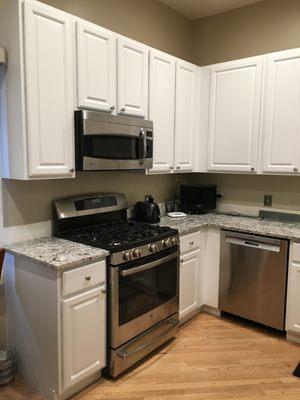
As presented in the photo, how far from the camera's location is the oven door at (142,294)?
2254mm

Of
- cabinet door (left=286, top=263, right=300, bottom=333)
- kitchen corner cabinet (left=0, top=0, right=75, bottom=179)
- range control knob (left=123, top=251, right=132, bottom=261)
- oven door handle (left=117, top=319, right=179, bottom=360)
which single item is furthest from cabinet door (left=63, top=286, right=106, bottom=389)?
cabinet door (left=286, top=263, right=300, bottom=333)

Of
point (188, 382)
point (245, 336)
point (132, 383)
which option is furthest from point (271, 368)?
point (132, 383)

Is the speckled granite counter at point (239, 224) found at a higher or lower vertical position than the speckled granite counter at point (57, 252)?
higher

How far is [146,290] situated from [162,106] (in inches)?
63.0

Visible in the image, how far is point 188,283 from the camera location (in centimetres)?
304

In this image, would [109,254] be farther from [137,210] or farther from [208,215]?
[208,215]

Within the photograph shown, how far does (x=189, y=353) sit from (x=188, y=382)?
1.15 feet

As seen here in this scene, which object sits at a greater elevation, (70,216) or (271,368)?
(70,216)

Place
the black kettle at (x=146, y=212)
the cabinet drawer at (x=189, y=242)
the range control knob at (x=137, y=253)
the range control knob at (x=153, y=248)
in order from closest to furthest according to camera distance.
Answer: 1. the range control knob at (x=137, y=253)
2. the range control knob at (x=153, y=248)
3. the cabinet drawer at (x=189, y=242)
4. the black kettle at (x=146, y=212)

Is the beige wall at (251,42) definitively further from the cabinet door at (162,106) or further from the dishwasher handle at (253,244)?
the cabinet door at (162,106)

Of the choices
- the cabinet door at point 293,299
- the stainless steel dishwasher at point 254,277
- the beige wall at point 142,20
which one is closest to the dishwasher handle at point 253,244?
the stainless steel dishwasher at point 254,277

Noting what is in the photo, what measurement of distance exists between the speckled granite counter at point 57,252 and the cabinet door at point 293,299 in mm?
1553

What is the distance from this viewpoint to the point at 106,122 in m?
2.46

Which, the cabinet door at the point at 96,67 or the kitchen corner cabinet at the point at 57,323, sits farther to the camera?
the cabinet door at the point at 96,67
